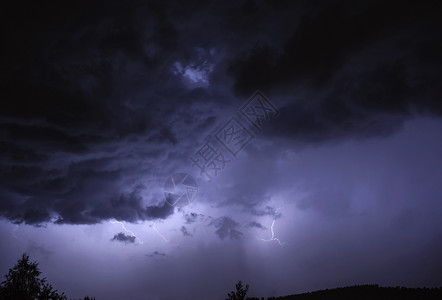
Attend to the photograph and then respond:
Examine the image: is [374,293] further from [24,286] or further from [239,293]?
[24,286]

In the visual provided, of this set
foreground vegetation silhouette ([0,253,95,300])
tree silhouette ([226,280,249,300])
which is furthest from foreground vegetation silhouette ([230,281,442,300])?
foreground vegetation silhouette ([0,253,95,300])

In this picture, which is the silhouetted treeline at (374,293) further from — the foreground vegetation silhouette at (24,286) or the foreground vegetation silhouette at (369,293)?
Result: the foreground vegetation silhouette at (24,286)

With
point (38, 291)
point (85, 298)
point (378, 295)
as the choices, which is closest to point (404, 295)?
point (378, 295)

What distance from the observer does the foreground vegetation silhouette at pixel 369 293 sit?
2377 cm

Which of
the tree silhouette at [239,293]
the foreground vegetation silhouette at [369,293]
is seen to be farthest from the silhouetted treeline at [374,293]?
the tree silhouette at [239,293]

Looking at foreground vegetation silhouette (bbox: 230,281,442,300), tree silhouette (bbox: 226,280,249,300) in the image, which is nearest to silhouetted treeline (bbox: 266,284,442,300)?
foreground vegetation silhouette (bbox: 230,281,442,300)

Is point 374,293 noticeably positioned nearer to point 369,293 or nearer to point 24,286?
point 369,293

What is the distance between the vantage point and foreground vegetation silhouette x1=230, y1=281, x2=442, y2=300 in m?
23.8

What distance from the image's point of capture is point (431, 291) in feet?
81.5

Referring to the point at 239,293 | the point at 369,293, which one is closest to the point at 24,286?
the point at 239,293

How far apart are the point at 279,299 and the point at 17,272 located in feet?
96.5

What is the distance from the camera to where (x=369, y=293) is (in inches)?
1155

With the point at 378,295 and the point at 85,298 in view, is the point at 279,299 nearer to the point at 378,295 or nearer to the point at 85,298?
the point at 378,295

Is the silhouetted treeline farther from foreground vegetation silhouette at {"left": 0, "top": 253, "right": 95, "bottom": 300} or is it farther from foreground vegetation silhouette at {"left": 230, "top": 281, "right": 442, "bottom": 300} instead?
foreground vegetation silhouette at {"left": 0, "top": 253, "right": 95, "bottom": 300}
